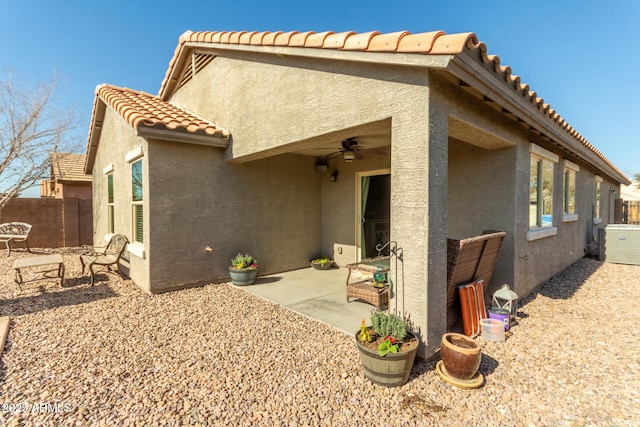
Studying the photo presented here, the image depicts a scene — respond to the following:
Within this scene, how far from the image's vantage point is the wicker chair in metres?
3.87

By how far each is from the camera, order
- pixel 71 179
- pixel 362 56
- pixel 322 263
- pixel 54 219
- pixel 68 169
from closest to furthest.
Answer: pixel 362 56
pixel 322 263
pixel 54 219
pixel 71 179
pixel 68 169

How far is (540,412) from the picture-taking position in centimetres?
270

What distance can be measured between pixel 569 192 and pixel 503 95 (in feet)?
21.8

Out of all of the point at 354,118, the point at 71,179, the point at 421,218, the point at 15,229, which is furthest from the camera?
the point at 71,179

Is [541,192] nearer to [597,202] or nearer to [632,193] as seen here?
→ [597,202]

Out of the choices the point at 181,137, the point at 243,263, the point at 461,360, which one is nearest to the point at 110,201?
the point at 181,137

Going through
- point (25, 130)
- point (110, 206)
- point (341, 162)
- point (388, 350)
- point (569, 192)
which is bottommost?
point (388, 350)

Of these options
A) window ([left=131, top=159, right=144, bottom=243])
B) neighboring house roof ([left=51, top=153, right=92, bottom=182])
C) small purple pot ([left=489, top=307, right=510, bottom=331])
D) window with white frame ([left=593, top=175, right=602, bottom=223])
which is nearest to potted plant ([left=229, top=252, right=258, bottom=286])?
window ([left=131, top=159, right=144, bottom=243])

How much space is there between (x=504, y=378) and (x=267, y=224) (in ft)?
18.7

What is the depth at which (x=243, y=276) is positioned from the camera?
21.7 feet

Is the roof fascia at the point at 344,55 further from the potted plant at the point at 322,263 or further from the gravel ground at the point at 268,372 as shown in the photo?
the potted plant at the point at 322,263

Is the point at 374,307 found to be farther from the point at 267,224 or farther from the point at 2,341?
the point at 2,341

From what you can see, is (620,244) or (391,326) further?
(620,244)

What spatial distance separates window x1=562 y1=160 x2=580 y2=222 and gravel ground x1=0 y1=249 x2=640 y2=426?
3583mm
